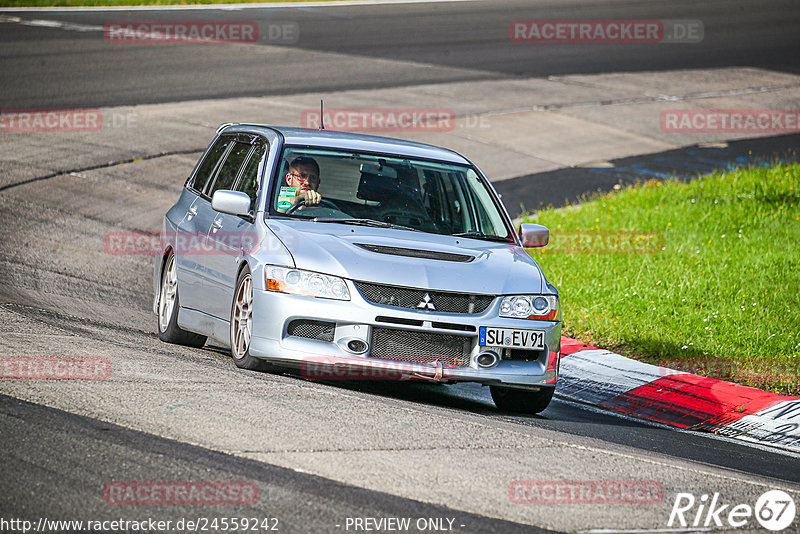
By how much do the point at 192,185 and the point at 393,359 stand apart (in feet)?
11.2

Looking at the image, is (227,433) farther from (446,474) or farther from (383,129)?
(383,129)

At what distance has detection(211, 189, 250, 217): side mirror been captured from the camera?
797cm

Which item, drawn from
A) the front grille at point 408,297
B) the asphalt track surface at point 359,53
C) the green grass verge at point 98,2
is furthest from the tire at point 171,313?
the green grass verge at point 98,2

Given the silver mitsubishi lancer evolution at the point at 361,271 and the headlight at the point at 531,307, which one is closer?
the silver mitsubishi lancer evolution at the point at 361,271

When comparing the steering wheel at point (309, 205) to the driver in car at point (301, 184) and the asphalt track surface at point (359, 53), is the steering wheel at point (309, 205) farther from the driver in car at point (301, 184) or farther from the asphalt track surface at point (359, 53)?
the asphalt track surface at point (359, 53)

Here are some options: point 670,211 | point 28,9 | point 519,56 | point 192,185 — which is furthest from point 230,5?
point 192,185

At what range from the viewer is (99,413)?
605 cm

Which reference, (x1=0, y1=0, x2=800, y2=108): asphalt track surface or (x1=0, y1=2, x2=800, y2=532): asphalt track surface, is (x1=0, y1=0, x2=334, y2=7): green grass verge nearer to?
(x1=0, y1=0, x2=800, y2=108): asphalt track surface

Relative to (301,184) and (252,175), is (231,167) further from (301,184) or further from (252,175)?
(301,184)

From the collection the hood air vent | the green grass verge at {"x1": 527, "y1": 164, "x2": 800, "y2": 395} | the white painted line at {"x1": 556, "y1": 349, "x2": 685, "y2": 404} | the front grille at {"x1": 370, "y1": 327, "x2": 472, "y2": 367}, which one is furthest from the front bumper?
the green grass verge at {"x1": 527, "y1": 164, "x2": 800, "y2": 395}

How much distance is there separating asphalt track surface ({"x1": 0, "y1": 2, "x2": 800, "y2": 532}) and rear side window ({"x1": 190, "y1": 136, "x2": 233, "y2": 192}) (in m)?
1.32

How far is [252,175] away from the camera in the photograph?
869 cm

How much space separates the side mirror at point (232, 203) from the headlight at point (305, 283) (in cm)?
73

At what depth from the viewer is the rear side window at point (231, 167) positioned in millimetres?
9094
